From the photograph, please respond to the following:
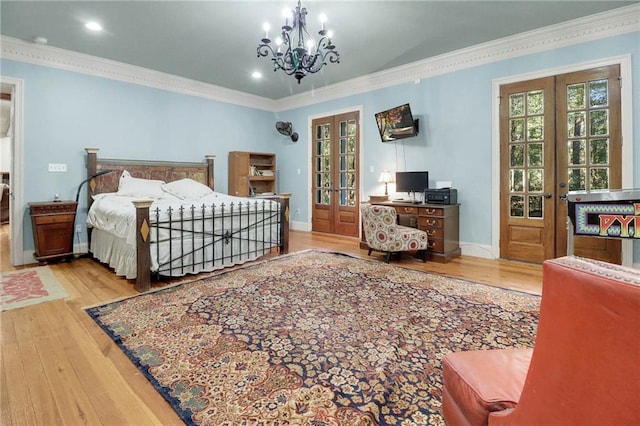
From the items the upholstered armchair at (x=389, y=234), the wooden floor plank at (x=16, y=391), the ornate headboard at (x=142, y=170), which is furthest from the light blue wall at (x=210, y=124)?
the wooden floor plank at (x=16, y=391)

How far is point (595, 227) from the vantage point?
6.64ft

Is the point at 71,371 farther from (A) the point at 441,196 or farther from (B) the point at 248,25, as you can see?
(A) the point at 441,196

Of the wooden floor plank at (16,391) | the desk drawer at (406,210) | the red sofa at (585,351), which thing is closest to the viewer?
the red sofa at (585,351)

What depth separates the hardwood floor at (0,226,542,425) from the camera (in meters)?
1.47

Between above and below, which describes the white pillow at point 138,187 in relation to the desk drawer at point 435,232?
above

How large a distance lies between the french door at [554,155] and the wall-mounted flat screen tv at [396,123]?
1.22 m

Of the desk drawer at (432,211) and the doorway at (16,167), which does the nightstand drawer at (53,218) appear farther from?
the desk drawer at (432,211)

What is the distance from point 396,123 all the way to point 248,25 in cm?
257

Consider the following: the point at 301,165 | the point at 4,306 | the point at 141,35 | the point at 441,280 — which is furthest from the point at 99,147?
the point at 441,280

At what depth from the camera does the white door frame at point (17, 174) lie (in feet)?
13.4

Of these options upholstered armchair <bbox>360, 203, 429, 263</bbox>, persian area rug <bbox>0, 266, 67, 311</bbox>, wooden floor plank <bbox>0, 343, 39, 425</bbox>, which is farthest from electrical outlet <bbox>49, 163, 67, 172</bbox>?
upholstered armchair <bbox>360, 203, 429, 263</bbox>

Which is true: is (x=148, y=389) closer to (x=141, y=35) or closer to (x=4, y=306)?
(x=4, y=306)

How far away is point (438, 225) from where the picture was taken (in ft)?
14.0

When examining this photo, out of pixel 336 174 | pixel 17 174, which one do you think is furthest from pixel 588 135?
pixel 17 174
